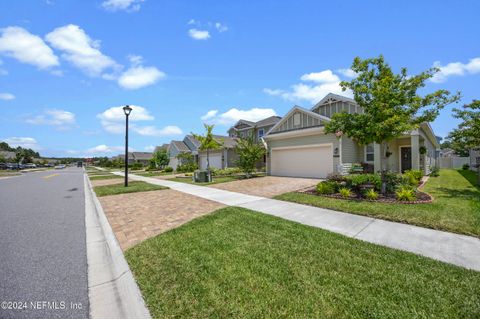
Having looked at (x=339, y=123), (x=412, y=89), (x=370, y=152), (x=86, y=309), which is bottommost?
(x=86, y=309)

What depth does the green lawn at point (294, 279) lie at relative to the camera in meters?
2.41

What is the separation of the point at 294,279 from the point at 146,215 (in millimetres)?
5196

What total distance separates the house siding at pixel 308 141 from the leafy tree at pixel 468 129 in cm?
530

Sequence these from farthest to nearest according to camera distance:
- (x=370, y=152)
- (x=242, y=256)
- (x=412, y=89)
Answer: (x=370, y=152), (x=412, y=89), (x=242, y=256)

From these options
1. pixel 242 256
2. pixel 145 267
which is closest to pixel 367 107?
pixel 242 256

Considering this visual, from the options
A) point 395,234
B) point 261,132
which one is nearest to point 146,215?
point 395,234

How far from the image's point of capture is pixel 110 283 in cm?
319

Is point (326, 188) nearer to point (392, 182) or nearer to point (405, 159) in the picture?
point (392, 182)

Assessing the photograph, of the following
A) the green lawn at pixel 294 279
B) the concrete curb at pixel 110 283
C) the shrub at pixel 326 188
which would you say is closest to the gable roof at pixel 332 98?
the shrub at pixel 326 188

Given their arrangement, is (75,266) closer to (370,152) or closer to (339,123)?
(339,123)

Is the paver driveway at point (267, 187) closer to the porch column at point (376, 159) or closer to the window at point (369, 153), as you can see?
the porch column at point (376, 159)

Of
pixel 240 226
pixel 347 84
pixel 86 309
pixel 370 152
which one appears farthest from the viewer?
pixel 370 152

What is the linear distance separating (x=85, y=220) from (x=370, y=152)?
1640 centimetres

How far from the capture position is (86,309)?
103 inches
